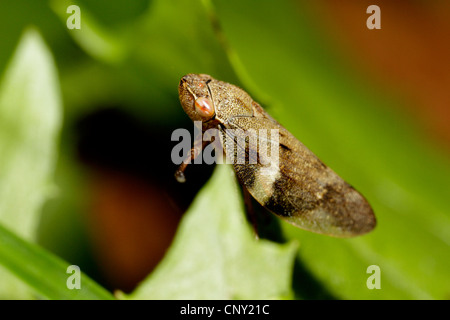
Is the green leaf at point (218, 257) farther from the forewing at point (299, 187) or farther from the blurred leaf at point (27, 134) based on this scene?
the blurred leaf at point (27, 134)

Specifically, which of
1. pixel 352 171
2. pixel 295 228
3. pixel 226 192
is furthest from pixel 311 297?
pixel 352 171

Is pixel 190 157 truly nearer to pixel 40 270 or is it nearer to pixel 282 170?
pixel 282 170

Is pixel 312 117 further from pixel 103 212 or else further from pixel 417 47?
pixel 417 47

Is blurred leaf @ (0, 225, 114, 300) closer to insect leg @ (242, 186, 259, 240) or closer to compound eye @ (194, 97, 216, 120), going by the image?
insect leg @ (242, 186, 259, 240)

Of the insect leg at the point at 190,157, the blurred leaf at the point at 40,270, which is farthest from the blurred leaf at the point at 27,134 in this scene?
the insect leg at the point at 190,157

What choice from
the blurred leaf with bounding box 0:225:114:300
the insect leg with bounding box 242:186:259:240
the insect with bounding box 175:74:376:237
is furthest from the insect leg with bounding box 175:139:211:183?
the blurred leaf with bounding box 0:225:114:300

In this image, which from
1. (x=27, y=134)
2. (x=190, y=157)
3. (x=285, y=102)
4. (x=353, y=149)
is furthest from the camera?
(x=353, y=149)

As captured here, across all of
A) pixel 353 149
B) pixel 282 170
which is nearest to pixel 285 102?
pixel 353 149
